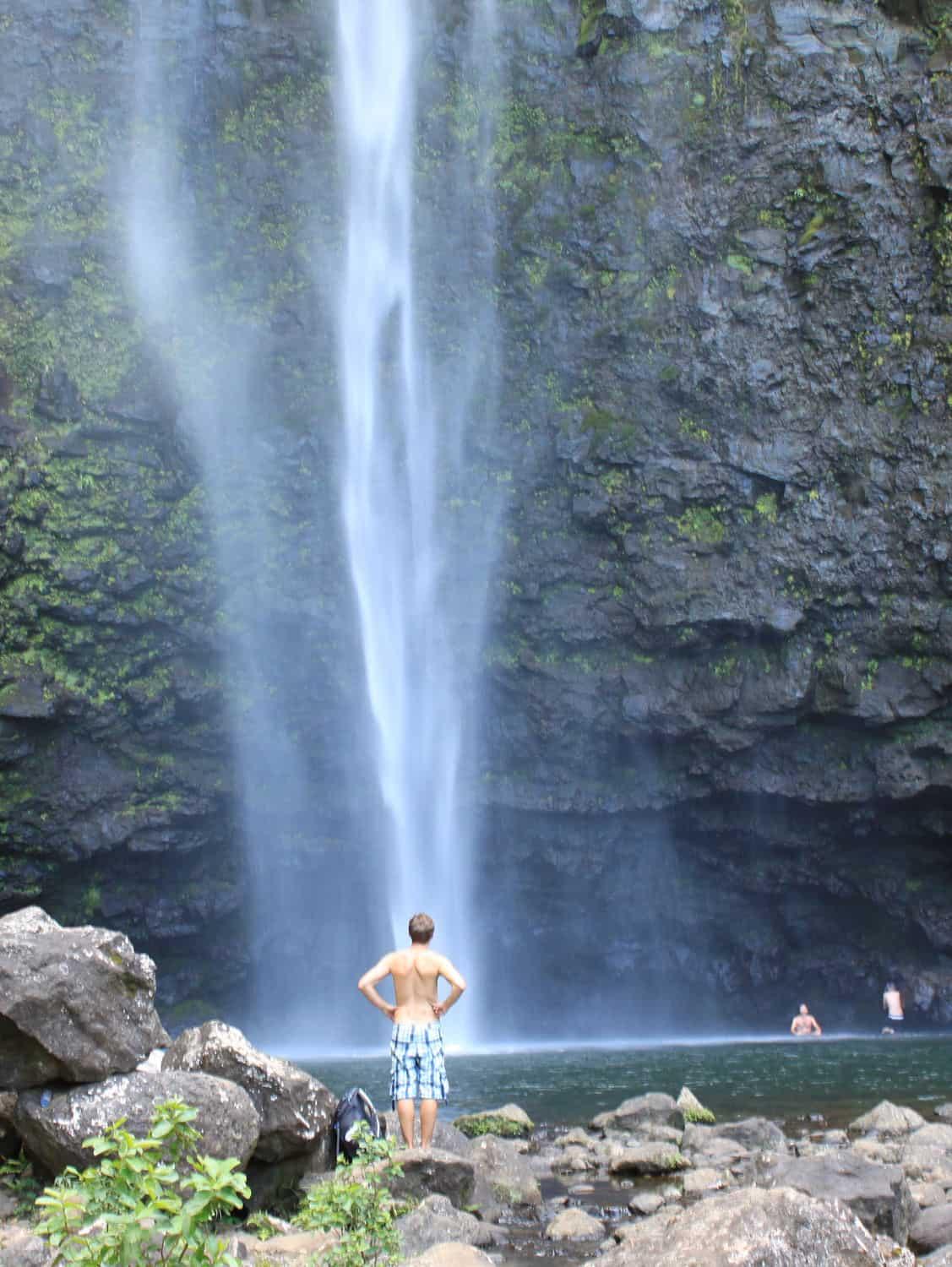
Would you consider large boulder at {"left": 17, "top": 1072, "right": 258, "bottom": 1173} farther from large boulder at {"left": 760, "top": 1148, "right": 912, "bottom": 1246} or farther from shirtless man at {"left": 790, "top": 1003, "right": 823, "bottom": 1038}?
shirtless man at {"left": 790, "top": 1003, "right": 823, "bottom": 1038}

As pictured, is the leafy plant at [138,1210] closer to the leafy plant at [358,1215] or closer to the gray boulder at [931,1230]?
the leafy plant at [358,1215]

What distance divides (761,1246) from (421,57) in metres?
29.1

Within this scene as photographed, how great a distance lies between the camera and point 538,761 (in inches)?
992

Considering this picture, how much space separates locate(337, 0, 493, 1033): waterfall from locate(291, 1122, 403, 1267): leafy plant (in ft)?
64.0

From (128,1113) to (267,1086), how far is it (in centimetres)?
95

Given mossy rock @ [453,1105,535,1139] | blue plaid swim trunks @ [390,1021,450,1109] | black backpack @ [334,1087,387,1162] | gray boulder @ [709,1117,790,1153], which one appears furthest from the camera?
mossy rock @ [453,1105,535,1139]

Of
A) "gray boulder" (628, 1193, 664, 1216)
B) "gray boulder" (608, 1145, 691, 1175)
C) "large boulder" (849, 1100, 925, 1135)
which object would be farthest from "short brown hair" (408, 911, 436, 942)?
"large boulder" (849, 1100, 925, 1135)

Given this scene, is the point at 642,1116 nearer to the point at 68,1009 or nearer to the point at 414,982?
the point at 414,982

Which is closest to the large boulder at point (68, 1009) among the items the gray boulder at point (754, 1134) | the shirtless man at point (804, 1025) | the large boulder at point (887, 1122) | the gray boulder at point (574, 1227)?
the gray boulder at point (574, 1227)

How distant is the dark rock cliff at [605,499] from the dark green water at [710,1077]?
16.1 ft

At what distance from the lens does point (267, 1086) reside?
6715 mm

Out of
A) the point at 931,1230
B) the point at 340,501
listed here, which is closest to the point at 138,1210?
the point at 931,1230

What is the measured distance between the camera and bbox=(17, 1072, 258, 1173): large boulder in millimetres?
5871

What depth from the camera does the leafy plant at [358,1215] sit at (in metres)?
4.37
